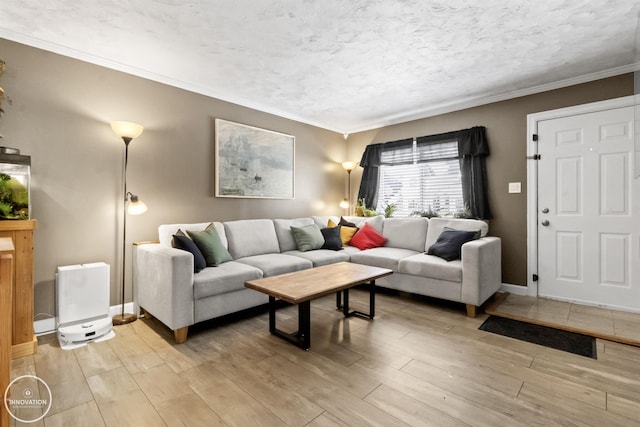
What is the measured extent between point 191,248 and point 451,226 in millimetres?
3036

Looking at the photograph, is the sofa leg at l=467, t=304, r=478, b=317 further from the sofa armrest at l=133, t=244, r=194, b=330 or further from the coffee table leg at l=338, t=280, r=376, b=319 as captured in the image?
the sofa armrest at l=133, t=244, r=194, b=330

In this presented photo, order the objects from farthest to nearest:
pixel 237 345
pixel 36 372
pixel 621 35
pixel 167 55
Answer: pixel 167 55 → pixel 621 35 → pixel 237 345 → pixel 36 372

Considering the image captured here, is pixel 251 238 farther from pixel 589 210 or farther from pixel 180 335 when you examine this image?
pixel 589 210

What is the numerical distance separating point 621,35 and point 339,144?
3720 millimetres

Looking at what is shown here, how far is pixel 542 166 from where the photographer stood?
357 cm

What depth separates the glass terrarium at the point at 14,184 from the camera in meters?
2.21

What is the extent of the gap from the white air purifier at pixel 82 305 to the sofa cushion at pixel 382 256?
267 cm

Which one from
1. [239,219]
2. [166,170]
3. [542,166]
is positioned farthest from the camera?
[239,219]

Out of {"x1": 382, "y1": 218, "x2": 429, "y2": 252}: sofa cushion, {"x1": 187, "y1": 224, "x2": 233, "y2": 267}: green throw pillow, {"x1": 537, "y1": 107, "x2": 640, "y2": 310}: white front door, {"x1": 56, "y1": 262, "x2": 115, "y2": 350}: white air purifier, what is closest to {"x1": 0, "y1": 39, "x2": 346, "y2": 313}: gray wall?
{"x1": 56, "y1": 262, "x2": 115, "y2": 350}: white air purifier

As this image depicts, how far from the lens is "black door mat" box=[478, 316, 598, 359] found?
2.34m

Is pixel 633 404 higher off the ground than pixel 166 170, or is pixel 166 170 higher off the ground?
pixel 166 170

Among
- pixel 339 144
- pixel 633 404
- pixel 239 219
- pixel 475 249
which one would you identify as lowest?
pixel 633 404

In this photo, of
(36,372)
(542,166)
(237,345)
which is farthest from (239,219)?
(542,166)

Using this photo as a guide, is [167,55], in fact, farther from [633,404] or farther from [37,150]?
[633,404]
